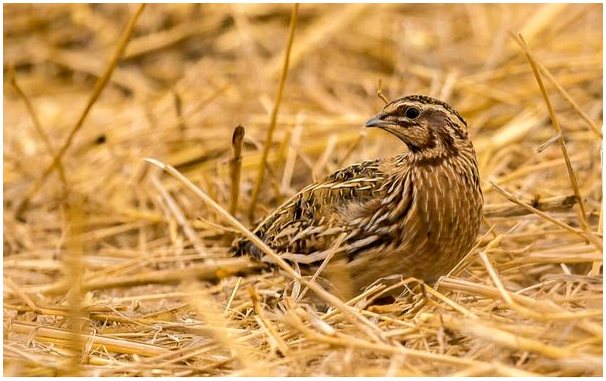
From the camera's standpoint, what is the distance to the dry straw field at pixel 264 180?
3123mm

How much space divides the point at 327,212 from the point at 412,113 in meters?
0.48

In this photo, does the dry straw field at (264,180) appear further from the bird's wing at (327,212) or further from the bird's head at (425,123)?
the bird's head at (425,123)

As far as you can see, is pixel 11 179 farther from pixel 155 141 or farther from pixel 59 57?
pixel 59 57

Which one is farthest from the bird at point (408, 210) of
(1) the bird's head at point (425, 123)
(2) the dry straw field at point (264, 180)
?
(2) the dry straw field at point (264, 180)

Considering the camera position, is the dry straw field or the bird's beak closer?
the dry straw field

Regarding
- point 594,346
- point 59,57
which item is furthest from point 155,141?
point 594,346

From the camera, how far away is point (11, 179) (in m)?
5.70

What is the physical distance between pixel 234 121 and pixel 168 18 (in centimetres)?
164

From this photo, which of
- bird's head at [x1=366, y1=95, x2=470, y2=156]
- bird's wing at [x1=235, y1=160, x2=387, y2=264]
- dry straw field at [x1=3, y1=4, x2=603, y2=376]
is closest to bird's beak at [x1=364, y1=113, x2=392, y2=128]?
bird's head at [x1=366, y1=95, x2=470, y2=156]

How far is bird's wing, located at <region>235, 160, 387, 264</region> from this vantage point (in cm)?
385

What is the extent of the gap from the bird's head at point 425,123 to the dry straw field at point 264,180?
32cm

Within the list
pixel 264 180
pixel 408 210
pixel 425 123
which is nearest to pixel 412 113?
pixel 425 123

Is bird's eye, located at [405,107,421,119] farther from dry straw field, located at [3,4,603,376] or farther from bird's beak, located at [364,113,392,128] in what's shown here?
dry straw field, located at [3,4,603,376]

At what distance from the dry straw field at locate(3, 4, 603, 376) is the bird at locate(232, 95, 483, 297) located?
0.13 metres
